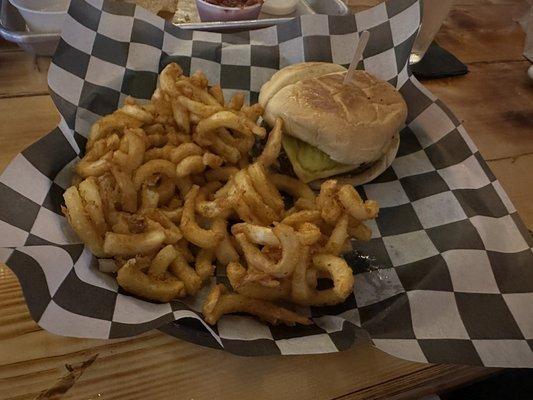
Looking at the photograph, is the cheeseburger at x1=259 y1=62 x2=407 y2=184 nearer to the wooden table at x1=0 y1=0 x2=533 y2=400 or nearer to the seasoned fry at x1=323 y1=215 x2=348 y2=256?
the seasoned fry at x1=323 y1=215 x2=348 y2=256

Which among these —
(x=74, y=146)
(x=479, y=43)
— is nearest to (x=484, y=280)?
(x=74, y=146)

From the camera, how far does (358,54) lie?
158cm

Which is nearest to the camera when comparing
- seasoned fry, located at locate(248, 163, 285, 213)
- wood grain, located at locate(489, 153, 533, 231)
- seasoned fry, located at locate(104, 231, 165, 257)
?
seasoned fry, located at locate(104, 231, 165, 257)

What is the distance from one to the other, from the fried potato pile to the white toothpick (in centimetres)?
32

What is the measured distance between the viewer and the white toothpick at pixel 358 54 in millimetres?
1563

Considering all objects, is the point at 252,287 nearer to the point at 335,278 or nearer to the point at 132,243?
the point at 335,278

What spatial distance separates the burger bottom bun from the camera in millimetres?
1728

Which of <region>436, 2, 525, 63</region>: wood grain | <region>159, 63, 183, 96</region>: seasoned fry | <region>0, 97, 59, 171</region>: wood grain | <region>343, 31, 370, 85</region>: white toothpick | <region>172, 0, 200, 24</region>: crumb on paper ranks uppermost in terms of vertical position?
<region>343, 31, 370, 85</region>: white toothpick

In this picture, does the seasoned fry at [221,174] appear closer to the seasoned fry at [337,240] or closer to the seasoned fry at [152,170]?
the seasoned fry at [152,170]

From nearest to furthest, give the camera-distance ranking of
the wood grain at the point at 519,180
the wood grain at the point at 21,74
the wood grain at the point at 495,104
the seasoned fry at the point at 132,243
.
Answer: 1. the seasoned fry at the point at 132,243
2. the wood grain at the point at 519,180
3. the wood grain at the point at 21,74
4. the wood grain at the point at 495,104

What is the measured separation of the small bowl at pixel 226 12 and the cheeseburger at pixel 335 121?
2.05ft

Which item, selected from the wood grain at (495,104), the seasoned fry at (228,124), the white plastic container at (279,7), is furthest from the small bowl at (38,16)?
the wood grain at (495,104)

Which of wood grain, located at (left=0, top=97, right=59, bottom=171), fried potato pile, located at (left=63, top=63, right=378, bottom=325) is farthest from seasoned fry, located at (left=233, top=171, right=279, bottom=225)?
wood grain, located at (left=0, top=97, right=59, bottom=171)

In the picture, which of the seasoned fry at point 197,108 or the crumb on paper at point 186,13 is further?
the crumb on paper at point 186,13
